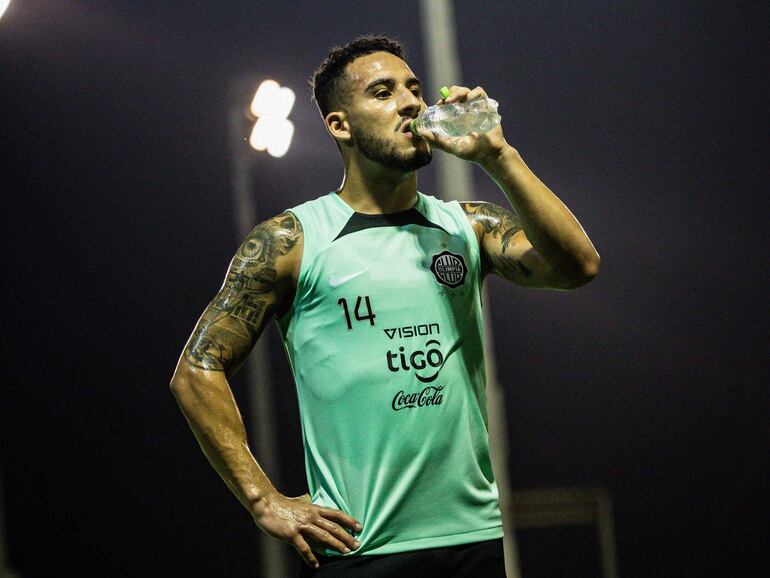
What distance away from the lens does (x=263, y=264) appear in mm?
2432

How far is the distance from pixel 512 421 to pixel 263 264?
5347 millimetres

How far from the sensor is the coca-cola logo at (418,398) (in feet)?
7.66

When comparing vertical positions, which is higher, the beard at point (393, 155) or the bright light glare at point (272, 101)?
the bright light glare at point (272, 101)

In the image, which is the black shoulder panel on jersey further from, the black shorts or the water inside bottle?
the black shorts

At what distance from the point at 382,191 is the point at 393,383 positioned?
0.54 meters

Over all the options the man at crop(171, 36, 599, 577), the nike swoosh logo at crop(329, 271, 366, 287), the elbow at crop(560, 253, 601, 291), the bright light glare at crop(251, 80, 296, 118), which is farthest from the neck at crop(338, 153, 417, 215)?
the bright light glare at crop(251, 80, 296, 118)

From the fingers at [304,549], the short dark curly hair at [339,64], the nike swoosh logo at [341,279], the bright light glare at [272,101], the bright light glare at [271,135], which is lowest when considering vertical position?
the fingers at [304,549]

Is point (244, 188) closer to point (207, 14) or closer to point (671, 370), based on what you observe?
point (207, 14)

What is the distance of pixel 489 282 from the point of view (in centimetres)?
771

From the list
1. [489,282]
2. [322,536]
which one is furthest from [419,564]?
[489,282]

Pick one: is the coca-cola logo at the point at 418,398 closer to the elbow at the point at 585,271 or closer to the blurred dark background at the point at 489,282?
the elbow at the point at 585,271

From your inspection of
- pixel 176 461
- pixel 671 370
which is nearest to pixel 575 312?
pixel 671 370

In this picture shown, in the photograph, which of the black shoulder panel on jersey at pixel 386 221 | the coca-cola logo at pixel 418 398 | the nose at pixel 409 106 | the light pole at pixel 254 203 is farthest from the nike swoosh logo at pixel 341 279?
the light pole at pixel 254 203

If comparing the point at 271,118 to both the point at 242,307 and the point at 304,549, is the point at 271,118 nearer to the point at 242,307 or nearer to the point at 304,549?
the point at 242,307
